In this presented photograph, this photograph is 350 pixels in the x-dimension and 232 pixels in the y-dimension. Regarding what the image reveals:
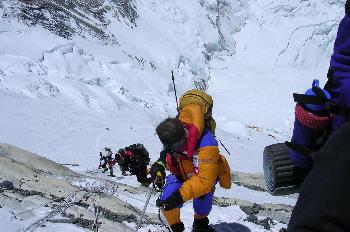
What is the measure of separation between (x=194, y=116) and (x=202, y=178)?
61 cm

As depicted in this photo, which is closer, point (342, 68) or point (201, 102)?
point (342, 68)

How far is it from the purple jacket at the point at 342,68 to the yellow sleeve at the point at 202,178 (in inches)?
124

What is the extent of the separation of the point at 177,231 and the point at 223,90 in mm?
33200

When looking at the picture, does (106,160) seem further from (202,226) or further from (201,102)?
(201,102)

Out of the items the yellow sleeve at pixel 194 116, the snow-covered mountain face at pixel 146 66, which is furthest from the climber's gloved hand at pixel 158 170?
the snow-covered mountain face at pixel 146 66

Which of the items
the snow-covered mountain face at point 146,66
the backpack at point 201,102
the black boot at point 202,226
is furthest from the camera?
the snow-covered mountain face at point 146,66

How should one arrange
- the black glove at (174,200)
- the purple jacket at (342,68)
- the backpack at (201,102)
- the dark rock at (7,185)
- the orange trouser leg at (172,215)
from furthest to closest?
the dark rock at (7,185), the orange trouser leg at (172,215), the backpack at (201,102), the black glove at (174,200), the purple jacket at (342,68)

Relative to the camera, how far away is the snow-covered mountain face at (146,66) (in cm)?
2016

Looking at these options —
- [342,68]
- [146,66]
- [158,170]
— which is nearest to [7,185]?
[158,170]

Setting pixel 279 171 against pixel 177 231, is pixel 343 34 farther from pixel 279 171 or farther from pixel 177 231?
pixel 177 231

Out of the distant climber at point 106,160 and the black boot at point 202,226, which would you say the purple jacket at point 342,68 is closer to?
the black boot at point 202,226

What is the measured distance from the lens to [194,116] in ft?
15.2

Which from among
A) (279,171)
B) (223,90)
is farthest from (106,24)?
(279,171)

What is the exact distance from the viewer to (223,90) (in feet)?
124
